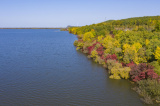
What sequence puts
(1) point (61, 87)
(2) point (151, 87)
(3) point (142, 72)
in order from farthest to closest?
(1) point (61, 87), (3) point (142, 72), (2) point (151, 87)

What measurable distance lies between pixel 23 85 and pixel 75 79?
10.4m

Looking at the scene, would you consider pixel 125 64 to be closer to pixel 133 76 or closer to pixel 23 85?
pixel 133 76

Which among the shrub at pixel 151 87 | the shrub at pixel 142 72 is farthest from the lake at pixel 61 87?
the shrub at pixel 142 72

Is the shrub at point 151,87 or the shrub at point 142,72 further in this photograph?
the shrub at point 142,72

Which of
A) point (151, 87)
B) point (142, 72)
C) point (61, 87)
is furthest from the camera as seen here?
point (61, 87)

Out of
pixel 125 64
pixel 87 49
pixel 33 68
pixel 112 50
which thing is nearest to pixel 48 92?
pixel 33 68

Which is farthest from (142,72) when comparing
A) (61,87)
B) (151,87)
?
(61,87)

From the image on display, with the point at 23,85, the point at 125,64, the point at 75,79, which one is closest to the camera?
the point at 23,85

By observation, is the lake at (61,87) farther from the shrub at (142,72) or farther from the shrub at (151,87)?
the shrub at (142,72)

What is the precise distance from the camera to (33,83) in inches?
1161

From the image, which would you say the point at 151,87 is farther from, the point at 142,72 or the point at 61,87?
the point at 61,87

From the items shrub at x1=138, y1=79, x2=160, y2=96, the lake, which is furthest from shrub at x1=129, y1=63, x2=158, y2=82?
the lake

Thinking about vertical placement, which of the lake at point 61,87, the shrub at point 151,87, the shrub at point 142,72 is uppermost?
the shrub at point 142,72

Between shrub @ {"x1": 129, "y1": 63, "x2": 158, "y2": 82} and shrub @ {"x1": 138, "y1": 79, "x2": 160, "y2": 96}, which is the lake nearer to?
shrub @ {"x1": 138, "y1": 79, "x2": 160, "y2": 96}
